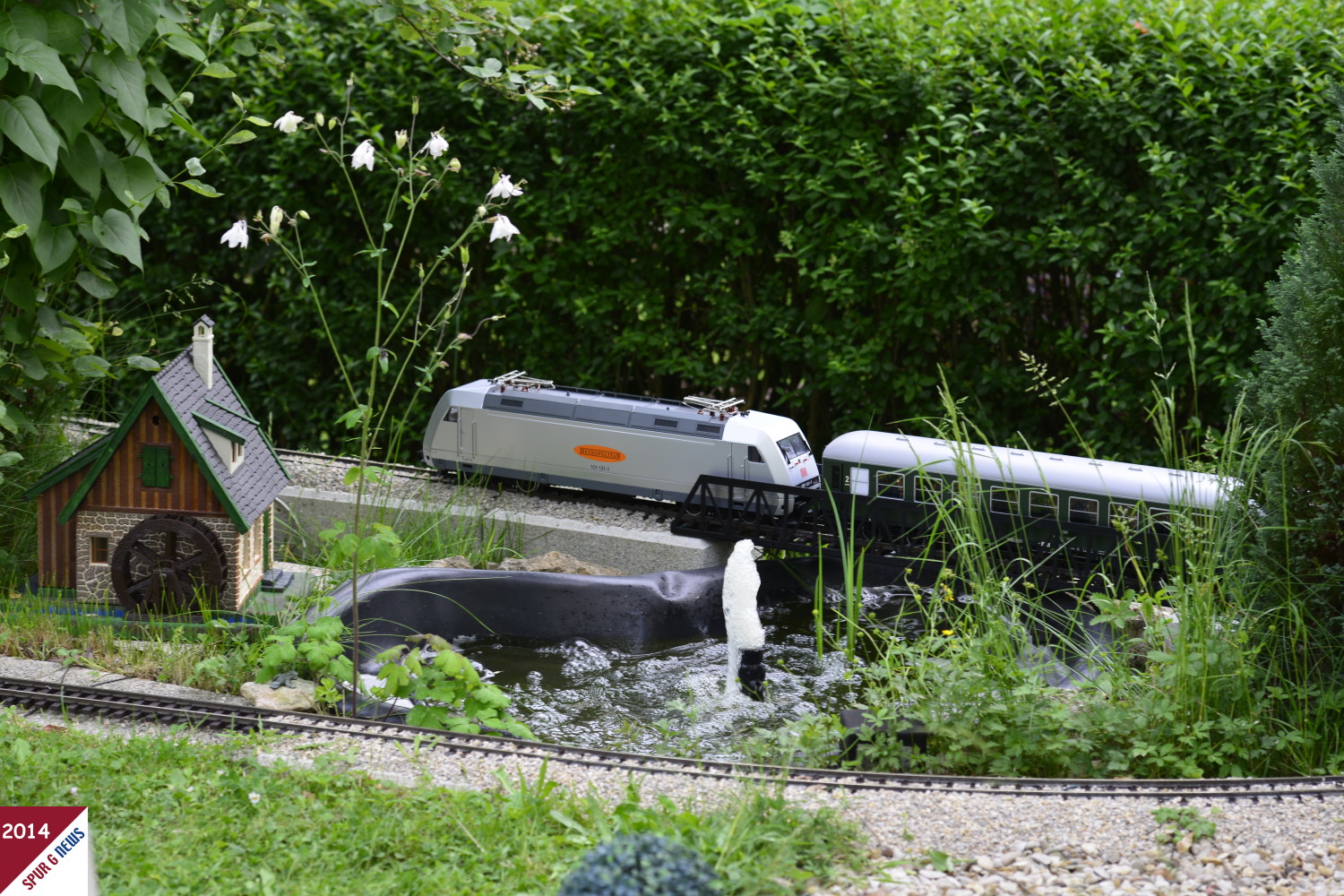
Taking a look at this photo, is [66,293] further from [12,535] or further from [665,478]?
[665,478]

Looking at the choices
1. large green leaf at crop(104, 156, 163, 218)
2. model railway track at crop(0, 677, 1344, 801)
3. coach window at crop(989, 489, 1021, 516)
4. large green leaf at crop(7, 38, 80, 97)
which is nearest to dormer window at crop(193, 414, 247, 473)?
large green leaf at crop(104, 156, 163, 218)

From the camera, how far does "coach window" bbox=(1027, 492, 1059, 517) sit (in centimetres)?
530

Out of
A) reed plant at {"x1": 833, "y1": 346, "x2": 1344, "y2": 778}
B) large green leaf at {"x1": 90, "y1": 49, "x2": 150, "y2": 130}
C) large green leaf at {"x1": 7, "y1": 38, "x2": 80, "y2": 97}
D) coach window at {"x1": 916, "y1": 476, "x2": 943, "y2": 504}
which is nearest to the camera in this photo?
reed plant at {"x1": 833, "y1": 346, "x2": 1344, "y2": 778}

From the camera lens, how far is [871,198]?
22.7ft

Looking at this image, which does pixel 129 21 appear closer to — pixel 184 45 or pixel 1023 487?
pixel 184 45

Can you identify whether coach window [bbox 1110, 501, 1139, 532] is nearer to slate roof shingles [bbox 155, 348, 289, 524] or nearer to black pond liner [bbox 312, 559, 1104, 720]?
black pond liner [bbox 312, 559, 1104, 720]

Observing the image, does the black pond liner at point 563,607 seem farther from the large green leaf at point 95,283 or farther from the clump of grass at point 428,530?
the large green leaf at point 95,283

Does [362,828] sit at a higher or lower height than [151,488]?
lower

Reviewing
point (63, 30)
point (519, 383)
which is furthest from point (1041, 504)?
point (63, 30)

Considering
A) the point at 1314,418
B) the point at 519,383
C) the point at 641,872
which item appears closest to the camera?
the point at 641,872

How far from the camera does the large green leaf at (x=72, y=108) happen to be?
430cm

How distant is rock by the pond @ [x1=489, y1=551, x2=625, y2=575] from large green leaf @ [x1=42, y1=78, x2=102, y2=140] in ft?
8.89

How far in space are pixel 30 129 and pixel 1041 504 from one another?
4.26m

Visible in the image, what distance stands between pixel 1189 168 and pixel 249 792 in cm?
534
